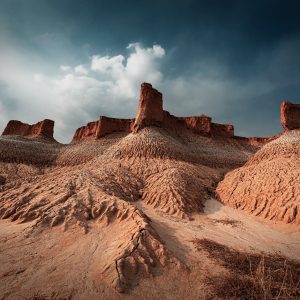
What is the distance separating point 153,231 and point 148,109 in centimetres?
1748

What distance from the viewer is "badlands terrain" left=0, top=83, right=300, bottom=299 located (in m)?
3.97

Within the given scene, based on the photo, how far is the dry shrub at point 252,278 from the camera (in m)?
3.62

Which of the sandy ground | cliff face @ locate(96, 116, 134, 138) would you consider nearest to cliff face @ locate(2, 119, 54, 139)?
cliff face @ locate(96, 116, 134, 138)

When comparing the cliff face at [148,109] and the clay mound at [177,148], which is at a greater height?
the cliff face at [148,109]

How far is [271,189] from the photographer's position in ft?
35.4

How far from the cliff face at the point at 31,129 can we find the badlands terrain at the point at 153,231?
15.4 metres

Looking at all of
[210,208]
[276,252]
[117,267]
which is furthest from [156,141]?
[117,267]

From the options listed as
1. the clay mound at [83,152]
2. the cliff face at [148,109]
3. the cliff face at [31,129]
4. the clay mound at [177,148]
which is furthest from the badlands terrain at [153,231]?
the cliff face at [31,129]

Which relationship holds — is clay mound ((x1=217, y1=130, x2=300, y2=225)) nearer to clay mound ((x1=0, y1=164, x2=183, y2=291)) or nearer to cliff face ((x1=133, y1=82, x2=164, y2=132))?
clay mound ((x1=0, y1=164, x2=183, y2=291))

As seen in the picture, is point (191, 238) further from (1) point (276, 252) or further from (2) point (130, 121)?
(2) point (130, 121)

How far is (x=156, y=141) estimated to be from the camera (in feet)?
62.6

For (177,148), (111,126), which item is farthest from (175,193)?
(111,126)

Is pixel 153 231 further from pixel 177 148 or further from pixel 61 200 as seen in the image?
pixel 177 148

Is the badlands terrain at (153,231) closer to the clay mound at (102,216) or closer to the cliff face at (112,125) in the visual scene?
the clay mound at (102,216)
